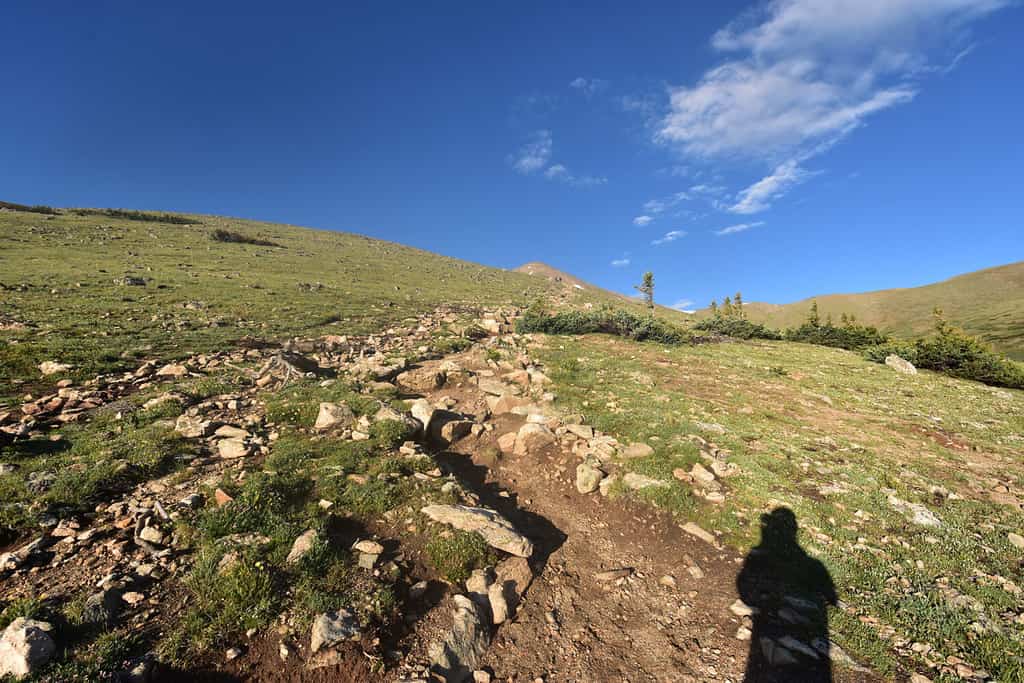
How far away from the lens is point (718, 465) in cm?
912

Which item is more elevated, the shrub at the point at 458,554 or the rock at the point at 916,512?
the shrub at the point at 458,554

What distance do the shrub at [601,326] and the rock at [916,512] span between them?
1670 cm

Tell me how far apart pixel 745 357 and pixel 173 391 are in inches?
994

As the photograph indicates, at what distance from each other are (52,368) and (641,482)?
1667 cm

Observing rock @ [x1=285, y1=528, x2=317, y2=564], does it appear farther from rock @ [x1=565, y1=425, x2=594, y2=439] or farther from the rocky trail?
rock @ [x1=565, y1=425, x2=594, y2=439]

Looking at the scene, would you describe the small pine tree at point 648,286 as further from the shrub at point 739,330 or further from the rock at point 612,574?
the rock at point 612,574

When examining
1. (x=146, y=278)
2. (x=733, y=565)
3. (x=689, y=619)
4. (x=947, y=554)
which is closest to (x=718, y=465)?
(x=733, y=565)

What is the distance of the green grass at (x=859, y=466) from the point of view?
5539 mm

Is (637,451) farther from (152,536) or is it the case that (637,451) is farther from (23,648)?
(23,648)

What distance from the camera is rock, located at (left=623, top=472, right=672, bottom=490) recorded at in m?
8.45

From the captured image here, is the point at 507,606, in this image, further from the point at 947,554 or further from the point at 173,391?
the point at 173,391

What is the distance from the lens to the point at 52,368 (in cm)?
1117

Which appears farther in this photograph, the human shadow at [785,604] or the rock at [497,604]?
the rock at [497,604]

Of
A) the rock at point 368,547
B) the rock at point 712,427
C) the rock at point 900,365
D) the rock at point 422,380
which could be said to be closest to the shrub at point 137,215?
the rock at point 422,380
